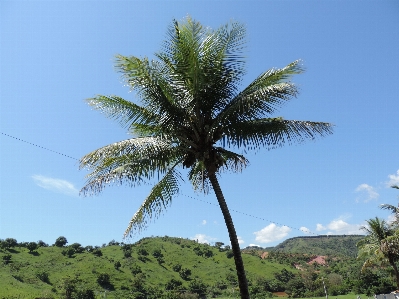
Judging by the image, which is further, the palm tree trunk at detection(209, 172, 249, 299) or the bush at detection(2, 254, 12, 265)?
the bush at detection(2, 254, 12, 265)

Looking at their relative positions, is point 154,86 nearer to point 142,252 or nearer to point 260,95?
point 260,95

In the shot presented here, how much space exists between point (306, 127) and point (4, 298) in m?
44.1

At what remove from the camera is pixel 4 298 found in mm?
41875

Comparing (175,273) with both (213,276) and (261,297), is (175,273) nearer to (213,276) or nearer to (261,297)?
(213,276)

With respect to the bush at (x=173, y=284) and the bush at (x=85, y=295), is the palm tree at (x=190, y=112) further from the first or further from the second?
the bush at (x=173, y=284)

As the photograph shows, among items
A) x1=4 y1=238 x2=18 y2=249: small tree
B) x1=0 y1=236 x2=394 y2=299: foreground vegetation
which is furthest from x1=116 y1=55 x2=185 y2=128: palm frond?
x1=4 y1=238 x2=18 y2=249: small tree

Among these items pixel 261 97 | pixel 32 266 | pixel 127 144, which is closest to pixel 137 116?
pixel 127 144

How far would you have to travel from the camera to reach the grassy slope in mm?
52219

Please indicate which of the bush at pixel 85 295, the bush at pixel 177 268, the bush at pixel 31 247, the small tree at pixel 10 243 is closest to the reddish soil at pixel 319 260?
the bush at pixel 177 268

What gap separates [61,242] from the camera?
265 feet

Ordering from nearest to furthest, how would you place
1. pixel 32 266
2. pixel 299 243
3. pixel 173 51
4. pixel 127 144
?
pixel 127 144, pixel 173 51, pixel 32 266, pixel 299 243

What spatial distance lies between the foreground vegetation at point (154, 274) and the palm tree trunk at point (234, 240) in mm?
42590

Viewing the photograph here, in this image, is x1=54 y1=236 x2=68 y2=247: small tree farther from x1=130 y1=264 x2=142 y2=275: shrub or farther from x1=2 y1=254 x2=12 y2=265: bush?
x1=130 y1=264 x2=142 y2=275: shrub

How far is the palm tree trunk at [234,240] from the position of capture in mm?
7914
